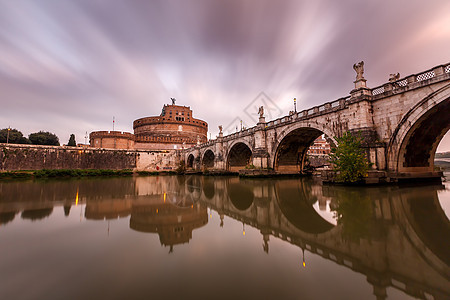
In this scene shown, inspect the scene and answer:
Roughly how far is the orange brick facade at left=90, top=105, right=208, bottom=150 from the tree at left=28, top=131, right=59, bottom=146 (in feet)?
27.1

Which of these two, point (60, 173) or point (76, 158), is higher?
point (76, 158)

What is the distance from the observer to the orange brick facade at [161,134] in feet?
170

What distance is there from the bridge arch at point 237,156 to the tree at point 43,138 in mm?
47278

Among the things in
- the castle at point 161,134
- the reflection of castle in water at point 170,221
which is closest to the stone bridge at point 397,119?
the reflection of castle in water at point 170,221

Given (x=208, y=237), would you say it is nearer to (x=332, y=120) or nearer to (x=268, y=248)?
(x=268, y=248)

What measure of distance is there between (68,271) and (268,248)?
10.6 ft

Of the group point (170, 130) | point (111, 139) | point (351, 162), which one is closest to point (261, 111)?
point (351, 162)

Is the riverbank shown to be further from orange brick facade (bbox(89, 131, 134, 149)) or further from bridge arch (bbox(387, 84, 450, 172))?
bridge arch (bbox(387, 84, 450, 172))

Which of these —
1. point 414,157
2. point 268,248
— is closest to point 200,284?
point 268,248

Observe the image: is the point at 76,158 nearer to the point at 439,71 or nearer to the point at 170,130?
the point at 170,130

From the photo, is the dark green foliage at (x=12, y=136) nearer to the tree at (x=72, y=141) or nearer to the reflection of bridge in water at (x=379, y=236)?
the tree at (x=72, y=141)

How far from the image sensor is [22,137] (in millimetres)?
46812

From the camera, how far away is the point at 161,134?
63031 mm

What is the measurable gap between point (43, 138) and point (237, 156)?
4837 cm
